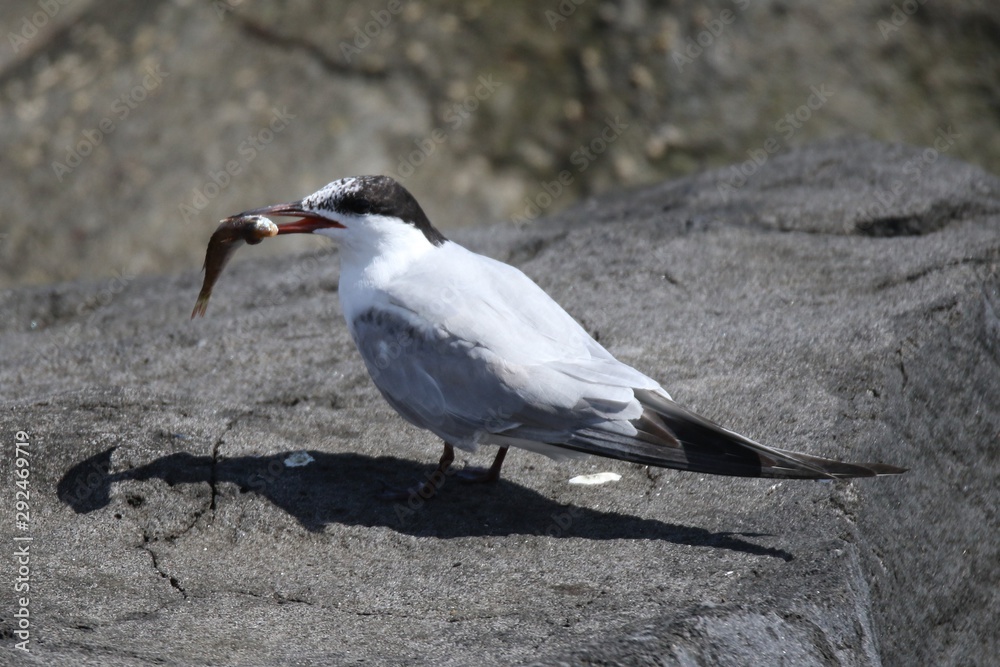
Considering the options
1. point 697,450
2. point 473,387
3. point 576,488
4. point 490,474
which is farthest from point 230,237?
point 697,450

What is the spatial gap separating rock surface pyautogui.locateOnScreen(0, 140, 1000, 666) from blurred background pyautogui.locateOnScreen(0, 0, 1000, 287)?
270cm

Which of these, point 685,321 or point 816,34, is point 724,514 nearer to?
point 685,321

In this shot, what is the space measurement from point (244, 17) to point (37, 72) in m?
1.54

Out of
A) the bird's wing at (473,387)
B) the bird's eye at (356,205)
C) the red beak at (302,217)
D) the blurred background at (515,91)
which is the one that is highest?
the bird's eye at (356,205)

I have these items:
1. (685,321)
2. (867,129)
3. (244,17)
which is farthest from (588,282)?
(244,17)

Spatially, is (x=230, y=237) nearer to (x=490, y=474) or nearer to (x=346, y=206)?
(x=346, y=206)

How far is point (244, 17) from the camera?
8055mm

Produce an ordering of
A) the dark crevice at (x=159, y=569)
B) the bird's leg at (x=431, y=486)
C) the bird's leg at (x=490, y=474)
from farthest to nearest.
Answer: the bird's leg at (x=490, y=474) < the bird's leg at (x=431, y=486) < the dark crevice at (x=159, y=569)

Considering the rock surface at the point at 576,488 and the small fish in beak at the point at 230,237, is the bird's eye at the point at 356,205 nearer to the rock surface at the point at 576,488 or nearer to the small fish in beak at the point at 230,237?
the small fish in beak at the point at 230,237

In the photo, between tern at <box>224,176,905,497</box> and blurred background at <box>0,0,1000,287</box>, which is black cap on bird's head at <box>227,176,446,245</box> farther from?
blurred background at <box>0,0,1000,287</box>

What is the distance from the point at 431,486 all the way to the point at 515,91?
5.01 meters

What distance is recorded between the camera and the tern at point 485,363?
3.08 metres

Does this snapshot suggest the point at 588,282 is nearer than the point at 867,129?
Yes

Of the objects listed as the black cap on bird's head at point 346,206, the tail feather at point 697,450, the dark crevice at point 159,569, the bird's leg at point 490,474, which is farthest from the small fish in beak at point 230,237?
the tail feather at point 697,450
